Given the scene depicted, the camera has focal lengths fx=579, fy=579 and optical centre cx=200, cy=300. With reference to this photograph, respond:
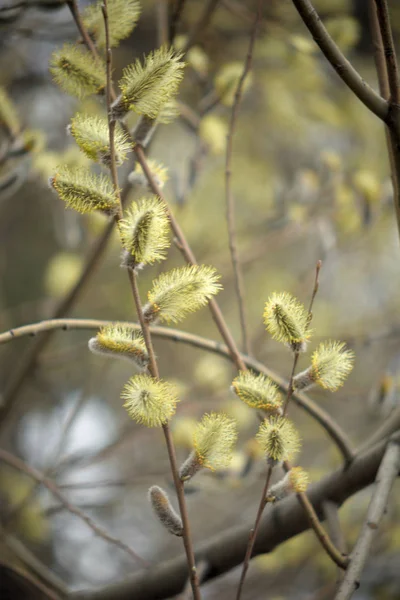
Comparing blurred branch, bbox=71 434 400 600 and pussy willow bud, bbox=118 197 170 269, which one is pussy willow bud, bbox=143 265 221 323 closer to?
pussy willow bud, bbox=118 197 170 269

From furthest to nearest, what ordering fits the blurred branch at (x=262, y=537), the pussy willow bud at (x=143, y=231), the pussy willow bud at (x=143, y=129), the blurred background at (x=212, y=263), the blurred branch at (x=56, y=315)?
the blurred background at (x=212, y=263), the blurred branch at (x=56, y=315), the blurred branch at (x=262, y=537), the pussy willow bud at (x=143, y=129), the pussy willow bud at (x=143, y=231)

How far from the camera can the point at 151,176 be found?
2.01 ft

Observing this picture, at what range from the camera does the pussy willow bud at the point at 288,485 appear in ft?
1.82

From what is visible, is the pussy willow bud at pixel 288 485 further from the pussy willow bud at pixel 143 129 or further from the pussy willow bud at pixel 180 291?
the pussy willow bud at pixel 143 129

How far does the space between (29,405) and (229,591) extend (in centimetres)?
87

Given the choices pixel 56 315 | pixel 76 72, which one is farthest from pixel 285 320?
pixel 56 315

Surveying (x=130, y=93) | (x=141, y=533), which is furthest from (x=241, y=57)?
(x=141, y=533)

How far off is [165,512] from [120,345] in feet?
0.53

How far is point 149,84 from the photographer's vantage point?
0.50 metres

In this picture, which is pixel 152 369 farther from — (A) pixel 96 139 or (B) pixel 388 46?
(B) pixel 388 46

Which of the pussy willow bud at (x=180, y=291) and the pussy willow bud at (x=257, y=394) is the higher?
the pussy willow bud at (x=180, y=291)

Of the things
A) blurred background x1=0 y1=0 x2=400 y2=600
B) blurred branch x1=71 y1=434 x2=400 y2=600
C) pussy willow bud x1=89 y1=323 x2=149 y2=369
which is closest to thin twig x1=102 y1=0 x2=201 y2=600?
pussy willow bud x1=89 y1=323 x2=149 y2=369

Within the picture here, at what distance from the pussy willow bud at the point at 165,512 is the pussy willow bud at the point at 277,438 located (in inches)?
4.1

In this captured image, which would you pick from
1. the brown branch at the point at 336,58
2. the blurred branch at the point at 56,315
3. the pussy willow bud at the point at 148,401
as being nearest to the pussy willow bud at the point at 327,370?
the pussy willow bud at the point at 148,401
